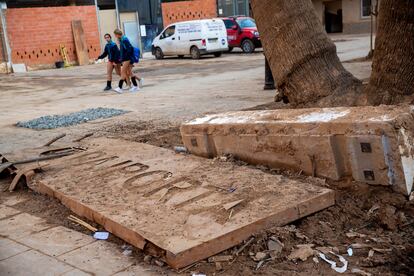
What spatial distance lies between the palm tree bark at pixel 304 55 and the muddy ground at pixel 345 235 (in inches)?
68.1

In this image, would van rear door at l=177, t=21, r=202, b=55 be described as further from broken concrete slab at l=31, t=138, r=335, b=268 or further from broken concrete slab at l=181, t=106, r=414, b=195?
broken concrete slab at l=181, t=106, r=414, b=195

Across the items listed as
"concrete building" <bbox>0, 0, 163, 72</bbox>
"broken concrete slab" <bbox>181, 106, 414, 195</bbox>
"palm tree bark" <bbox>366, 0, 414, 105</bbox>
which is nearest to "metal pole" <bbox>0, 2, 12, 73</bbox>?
"concrete building" <bbox>0, 0, 163, 72</bbox>

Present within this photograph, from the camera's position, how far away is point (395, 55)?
6117 mm

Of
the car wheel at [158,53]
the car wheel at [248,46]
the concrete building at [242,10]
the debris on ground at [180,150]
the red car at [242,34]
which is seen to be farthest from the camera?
the concrete building at [242,10]

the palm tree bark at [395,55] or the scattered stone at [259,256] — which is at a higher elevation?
the palm tree bark at [395,55]

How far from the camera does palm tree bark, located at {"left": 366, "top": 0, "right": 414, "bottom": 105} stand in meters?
6.04

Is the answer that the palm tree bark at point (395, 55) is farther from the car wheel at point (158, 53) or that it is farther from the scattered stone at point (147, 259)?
the car wheel at point (158, 53)

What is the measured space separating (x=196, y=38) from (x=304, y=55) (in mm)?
19132

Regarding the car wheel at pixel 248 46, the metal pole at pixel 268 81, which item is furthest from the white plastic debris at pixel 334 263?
the car wheel at pixel 248 46

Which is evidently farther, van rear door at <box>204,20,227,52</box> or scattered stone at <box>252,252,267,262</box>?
van rear door at <box>204,20,227,52</box>

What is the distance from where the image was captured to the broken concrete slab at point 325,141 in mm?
4418

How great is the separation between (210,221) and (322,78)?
3.15 meters

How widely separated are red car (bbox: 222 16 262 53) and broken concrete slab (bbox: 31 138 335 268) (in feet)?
66.8

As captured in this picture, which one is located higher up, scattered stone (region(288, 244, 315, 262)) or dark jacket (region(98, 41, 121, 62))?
dark jacket (region(98, 41, 121, 62))
